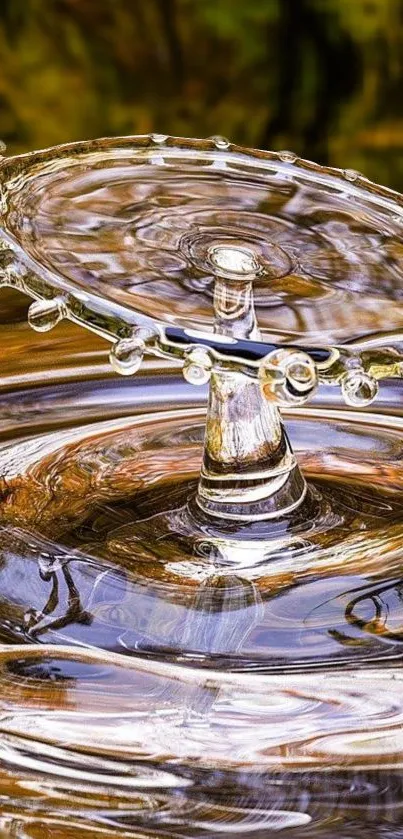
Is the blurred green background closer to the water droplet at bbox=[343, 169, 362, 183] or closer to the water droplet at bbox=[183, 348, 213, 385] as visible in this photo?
the water droplet at bbox=[343, 169, 362, 183]

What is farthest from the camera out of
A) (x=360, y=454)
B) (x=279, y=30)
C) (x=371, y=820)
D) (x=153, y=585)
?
(x=279, y=30)

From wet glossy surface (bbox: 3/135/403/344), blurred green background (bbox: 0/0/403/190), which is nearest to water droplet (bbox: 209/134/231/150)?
wet glossy surface (bbox: 3/135/403/344)

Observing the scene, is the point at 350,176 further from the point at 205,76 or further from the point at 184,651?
the point at 205,76

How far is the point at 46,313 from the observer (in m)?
0.38

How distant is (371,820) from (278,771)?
0.03 metres

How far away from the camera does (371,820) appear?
32 centimetres

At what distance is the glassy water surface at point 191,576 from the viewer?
0.33m

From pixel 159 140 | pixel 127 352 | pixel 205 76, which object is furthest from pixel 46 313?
pixel 205 76

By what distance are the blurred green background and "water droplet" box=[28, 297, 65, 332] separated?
0.66m

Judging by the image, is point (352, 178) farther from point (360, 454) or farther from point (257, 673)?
point (257, 673)

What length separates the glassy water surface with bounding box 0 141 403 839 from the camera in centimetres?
33

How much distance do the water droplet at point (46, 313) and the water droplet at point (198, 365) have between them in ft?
0.13

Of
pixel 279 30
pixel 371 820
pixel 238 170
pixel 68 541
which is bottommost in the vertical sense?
pixel 371 820

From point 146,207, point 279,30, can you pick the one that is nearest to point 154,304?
point 146,207
